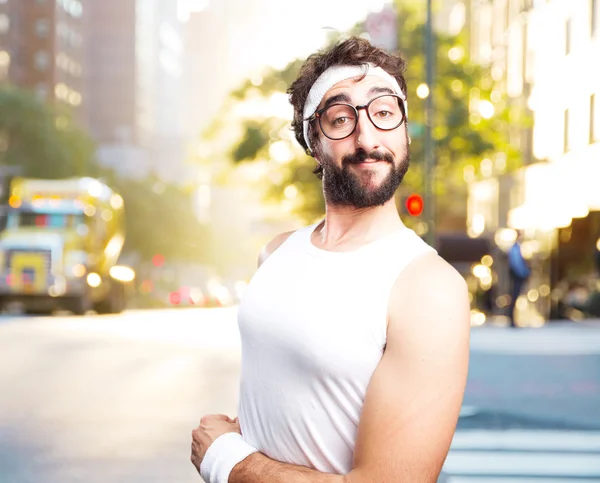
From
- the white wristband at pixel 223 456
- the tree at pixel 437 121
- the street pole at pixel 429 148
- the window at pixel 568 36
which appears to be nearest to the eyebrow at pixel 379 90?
the white wristband at pixel 223 456

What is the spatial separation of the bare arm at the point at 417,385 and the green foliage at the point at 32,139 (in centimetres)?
6755

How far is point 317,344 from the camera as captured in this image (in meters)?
2.60

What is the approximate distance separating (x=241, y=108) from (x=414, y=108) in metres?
7.00

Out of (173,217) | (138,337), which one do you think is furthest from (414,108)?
(173,217)

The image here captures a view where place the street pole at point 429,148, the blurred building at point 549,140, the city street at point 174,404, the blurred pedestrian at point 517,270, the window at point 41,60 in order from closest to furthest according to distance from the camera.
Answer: the city street at point 174,404
the blurred pedestrian at point 517,270
the street pole at point 429,148
the blurred building at point 549,140
the window at point 41,60

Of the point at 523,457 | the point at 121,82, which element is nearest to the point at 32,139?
the point at 523,457

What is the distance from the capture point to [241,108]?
44.5 m

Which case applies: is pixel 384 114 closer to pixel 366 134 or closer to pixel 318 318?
pixel 366 134

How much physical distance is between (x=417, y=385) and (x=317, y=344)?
0.24 m

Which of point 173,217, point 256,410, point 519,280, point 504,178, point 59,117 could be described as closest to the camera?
→ point 256,410

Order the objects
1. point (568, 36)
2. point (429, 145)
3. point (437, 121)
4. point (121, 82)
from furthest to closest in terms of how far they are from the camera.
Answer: point (121, 82)
point (437, 121)
point (568, 36)
point (429, 145)

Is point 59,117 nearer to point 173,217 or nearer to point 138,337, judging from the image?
point 173,217

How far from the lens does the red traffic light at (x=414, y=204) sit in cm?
2531

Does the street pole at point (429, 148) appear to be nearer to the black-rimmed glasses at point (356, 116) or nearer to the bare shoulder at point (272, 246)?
the bare shoulder at point (272, 246)
